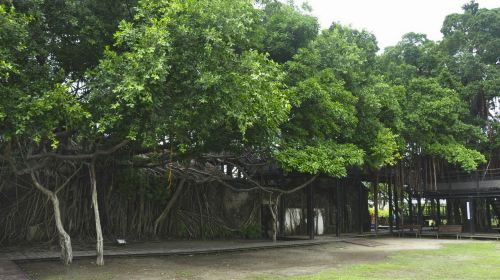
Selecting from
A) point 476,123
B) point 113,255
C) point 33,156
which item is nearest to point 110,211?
point 113,255

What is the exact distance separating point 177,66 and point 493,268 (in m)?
8.12

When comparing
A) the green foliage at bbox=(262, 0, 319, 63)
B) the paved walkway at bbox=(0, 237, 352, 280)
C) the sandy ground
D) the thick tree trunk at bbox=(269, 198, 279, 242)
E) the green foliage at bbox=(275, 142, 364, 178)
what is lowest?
the sandy ground

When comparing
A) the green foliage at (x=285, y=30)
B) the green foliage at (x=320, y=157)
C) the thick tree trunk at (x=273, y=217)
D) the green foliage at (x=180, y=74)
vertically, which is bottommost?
the thick tree trunk at (x=273, y=217)

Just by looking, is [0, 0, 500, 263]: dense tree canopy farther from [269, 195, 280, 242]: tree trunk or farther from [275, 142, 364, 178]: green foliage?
[269, 195, 280, 242]: tree trunk

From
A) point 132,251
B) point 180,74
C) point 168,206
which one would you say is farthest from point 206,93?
point 168,206

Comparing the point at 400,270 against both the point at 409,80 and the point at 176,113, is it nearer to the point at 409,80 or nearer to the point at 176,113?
the point at 176,113

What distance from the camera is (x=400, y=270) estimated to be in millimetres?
10164

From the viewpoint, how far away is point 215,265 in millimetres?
11195

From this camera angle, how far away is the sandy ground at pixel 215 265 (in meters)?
9.52

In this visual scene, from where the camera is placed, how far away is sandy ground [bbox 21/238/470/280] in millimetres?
9516

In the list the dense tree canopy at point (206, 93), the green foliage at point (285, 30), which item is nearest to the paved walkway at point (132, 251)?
the dense tree canopy at point (206, 93)

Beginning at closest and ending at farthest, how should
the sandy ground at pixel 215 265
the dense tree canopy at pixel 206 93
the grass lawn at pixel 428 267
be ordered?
the dense tree canopy at pixel 206 93 → the grass lawn at pixel 428 267 → the sandy ground at pixel 215 265

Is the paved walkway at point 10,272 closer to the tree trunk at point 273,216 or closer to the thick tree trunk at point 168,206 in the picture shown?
the thick tree trunk at point 168,206

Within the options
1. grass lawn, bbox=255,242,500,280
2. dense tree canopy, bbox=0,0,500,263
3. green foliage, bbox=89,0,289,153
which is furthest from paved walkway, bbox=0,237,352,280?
grass lawn, bbox=255,242,500,280
